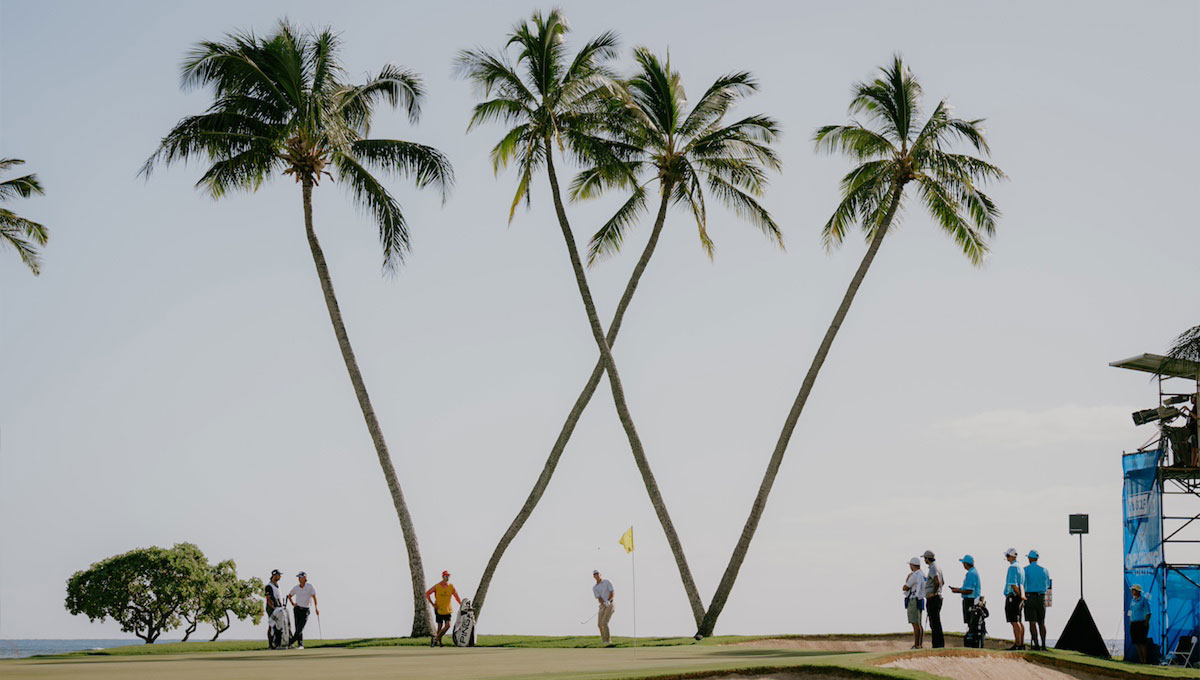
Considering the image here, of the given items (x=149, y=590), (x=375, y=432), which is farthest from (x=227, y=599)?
(x=375, y=432)

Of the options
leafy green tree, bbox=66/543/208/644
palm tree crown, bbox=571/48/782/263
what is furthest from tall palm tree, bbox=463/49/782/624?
leafy green tree, bbox=66/543/208/644

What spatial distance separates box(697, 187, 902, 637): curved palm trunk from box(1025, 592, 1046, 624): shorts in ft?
33.5

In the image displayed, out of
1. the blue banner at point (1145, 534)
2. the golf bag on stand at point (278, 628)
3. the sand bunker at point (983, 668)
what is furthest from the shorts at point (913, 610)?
the golf bag on stand at point (278, 628)

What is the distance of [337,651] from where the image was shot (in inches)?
1051

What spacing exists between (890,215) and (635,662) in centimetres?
2118

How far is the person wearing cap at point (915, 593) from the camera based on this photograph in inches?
893

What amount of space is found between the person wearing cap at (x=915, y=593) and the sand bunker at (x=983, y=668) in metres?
1.44

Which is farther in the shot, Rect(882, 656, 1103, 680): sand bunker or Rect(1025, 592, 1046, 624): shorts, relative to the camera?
Rect(1025, 592, 1046, 624): shorts

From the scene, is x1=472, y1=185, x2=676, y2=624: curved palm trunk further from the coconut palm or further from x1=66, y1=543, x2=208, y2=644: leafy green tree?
x1=66, y1=543, x2=208, y2=644: leafy green tree

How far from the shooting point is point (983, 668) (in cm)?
2112

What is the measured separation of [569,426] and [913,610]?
15.8m

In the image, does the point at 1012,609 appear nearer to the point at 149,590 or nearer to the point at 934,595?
the point at 934,595

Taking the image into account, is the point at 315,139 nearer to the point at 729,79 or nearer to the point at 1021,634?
the point at 729,79

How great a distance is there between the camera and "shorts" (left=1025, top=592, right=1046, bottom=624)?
1001 inches
